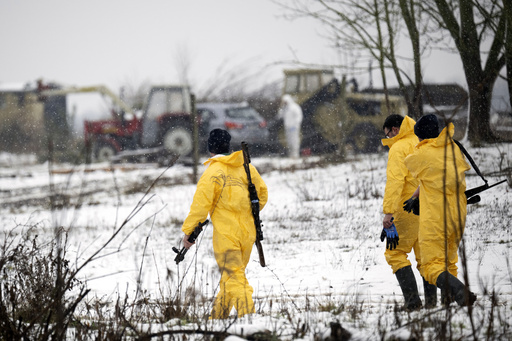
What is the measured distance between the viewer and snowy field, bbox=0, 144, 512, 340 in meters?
3.07

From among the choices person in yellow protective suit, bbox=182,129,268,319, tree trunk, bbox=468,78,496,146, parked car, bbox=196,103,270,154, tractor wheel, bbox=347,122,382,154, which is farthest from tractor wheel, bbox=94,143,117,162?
person in yellow protective suit, bbox=182,129,268,319

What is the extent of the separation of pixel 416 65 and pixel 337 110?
7.07m

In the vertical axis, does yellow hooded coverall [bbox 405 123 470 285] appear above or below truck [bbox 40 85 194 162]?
below

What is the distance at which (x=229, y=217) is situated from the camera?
150 inches

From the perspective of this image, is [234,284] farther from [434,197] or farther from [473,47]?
[473,47]

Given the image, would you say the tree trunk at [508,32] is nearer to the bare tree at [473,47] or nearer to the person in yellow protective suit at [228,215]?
the bare tree at [473,47]

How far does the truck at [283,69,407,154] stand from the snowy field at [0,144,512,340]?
124 inches

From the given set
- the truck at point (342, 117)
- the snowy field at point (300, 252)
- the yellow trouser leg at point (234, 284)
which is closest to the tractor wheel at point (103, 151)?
the snowy field at point (300, 252)

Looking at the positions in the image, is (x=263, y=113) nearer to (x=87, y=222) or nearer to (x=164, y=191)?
(x=164, y=191)

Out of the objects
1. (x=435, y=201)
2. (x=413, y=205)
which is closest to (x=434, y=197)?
(x=435, y=201)

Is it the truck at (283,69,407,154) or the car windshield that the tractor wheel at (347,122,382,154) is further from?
the car windshield

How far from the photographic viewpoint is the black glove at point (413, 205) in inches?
147

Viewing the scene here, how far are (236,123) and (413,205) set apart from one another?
42.9 ft

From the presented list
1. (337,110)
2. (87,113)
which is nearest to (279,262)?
(337,110)
